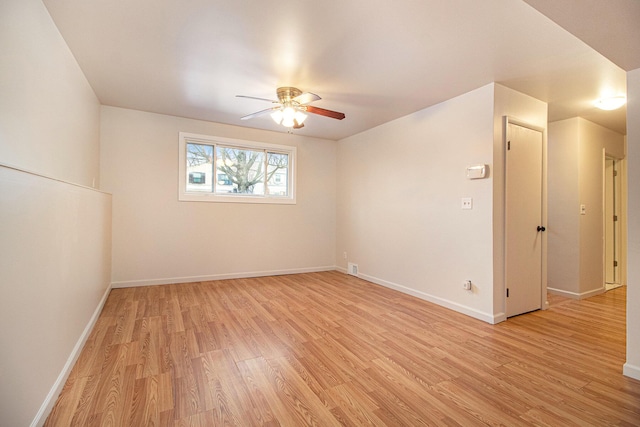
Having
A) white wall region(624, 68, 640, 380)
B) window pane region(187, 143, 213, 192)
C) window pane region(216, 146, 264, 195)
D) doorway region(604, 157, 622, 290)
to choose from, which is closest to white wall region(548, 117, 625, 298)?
doorway region(604, 157, 622, 290)

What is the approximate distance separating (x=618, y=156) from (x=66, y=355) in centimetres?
736

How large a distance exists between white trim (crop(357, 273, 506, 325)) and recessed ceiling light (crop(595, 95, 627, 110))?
273 centimetres

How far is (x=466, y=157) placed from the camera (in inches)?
129

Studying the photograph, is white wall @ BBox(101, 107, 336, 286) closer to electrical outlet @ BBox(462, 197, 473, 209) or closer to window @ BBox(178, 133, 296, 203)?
window @ BBox(178, 133, 296, 203)

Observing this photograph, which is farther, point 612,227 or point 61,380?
point 612,227

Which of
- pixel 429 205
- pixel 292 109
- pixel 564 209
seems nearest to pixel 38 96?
pixel 292 109

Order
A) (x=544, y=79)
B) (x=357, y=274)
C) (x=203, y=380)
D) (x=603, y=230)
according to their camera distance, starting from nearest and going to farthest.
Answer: (x=203, y=380) < (x=544, y=79) < (x=603, y=230) < (x=357, y=274)

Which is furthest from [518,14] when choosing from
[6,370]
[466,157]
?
[6,370]

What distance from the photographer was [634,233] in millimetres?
2031

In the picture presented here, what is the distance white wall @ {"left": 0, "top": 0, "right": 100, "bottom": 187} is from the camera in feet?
4.89

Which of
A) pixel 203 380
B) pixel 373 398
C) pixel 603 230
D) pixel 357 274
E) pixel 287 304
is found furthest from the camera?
pixel 357 274

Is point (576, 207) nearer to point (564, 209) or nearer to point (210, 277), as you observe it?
point (564, 209)

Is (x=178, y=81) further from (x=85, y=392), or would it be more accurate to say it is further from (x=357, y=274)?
(x=357, y=274)

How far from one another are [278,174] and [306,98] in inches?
99.9
